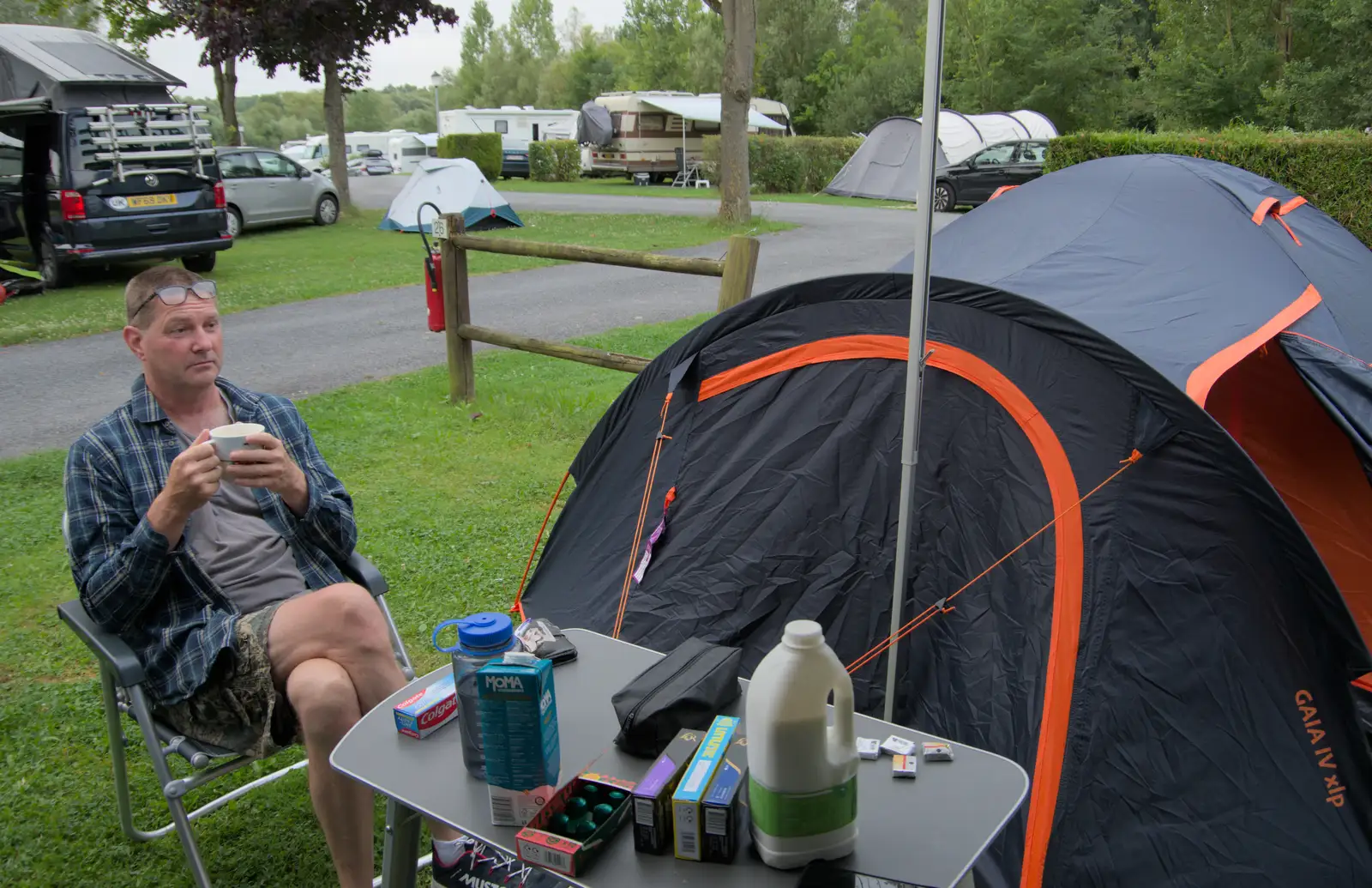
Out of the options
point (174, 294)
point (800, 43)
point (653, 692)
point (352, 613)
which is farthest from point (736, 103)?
point (800, 43)

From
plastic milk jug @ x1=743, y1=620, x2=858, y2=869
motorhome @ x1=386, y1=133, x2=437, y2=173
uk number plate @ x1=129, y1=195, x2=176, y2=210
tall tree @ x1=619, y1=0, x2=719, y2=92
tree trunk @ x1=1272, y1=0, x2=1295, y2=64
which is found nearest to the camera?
plastic milk jug @ x1=743, y1=620, x2=858, y2=869

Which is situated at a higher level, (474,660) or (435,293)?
(435,293)

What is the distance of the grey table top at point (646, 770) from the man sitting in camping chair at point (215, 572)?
10.9 inches

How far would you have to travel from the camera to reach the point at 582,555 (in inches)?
129

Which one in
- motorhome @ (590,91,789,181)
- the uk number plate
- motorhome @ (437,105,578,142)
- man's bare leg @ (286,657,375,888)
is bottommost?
man's bare leg @ (286,657,375,888)

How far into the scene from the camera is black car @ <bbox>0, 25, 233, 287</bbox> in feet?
33.2

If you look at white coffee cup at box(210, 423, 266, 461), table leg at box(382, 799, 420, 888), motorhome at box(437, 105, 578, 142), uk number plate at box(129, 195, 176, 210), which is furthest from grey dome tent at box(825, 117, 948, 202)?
motorhome at box(437, 105, 578, 142)

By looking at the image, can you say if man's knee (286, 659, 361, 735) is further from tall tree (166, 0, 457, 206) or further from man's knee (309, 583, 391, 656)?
tall tree (166, 0, 457, 206)

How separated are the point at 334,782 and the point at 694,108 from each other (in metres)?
28.7

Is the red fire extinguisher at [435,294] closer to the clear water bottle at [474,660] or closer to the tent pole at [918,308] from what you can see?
the tent pole at [918,308]

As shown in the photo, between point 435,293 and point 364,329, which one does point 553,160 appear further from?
point 435,293

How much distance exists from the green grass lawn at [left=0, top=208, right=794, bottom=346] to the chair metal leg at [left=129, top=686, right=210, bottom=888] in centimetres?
802

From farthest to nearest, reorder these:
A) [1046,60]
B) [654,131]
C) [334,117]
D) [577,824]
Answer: [654,131]
[1046,60]
[334,117]
[577,824]

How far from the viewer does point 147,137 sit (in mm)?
10594
